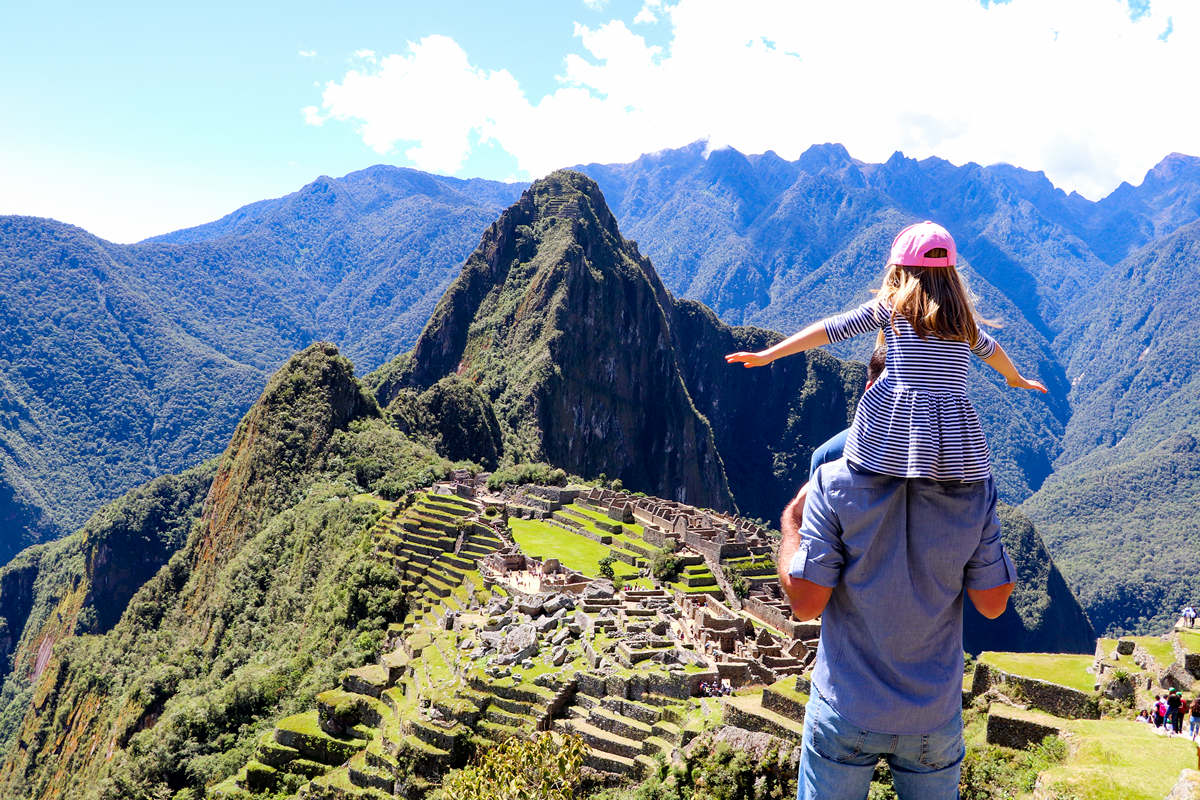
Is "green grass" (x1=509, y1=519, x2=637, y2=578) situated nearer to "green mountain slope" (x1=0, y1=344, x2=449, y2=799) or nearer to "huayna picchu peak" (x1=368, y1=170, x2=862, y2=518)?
"green mountain slope" (x1=0, y1=344, x2=449, y2=799)

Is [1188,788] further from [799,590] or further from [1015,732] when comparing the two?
[1015,732]

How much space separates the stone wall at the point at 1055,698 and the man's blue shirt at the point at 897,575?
14.7 meters

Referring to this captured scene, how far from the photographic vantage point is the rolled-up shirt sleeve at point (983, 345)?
387 centimetres

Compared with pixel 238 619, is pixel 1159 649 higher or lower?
higher

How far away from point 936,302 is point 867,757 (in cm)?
229

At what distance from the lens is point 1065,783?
29.8 ft

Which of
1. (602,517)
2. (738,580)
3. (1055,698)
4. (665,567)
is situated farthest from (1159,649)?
(602,517)

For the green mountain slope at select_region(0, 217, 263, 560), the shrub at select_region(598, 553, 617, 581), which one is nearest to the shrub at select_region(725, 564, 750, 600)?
the shrub at select_region(598, 553, 617, 581)

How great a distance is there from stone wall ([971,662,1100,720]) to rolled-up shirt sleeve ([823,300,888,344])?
15.4m

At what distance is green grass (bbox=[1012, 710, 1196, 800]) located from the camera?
349 inches

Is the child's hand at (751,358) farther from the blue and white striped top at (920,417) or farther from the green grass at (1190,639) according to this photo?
the green grass at (1190,639)

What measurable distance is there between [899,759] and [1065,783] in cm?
681

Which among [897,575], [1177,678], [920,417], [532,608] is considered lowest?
[532,608]

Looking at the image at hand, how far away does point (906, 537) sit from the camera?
3768mm
